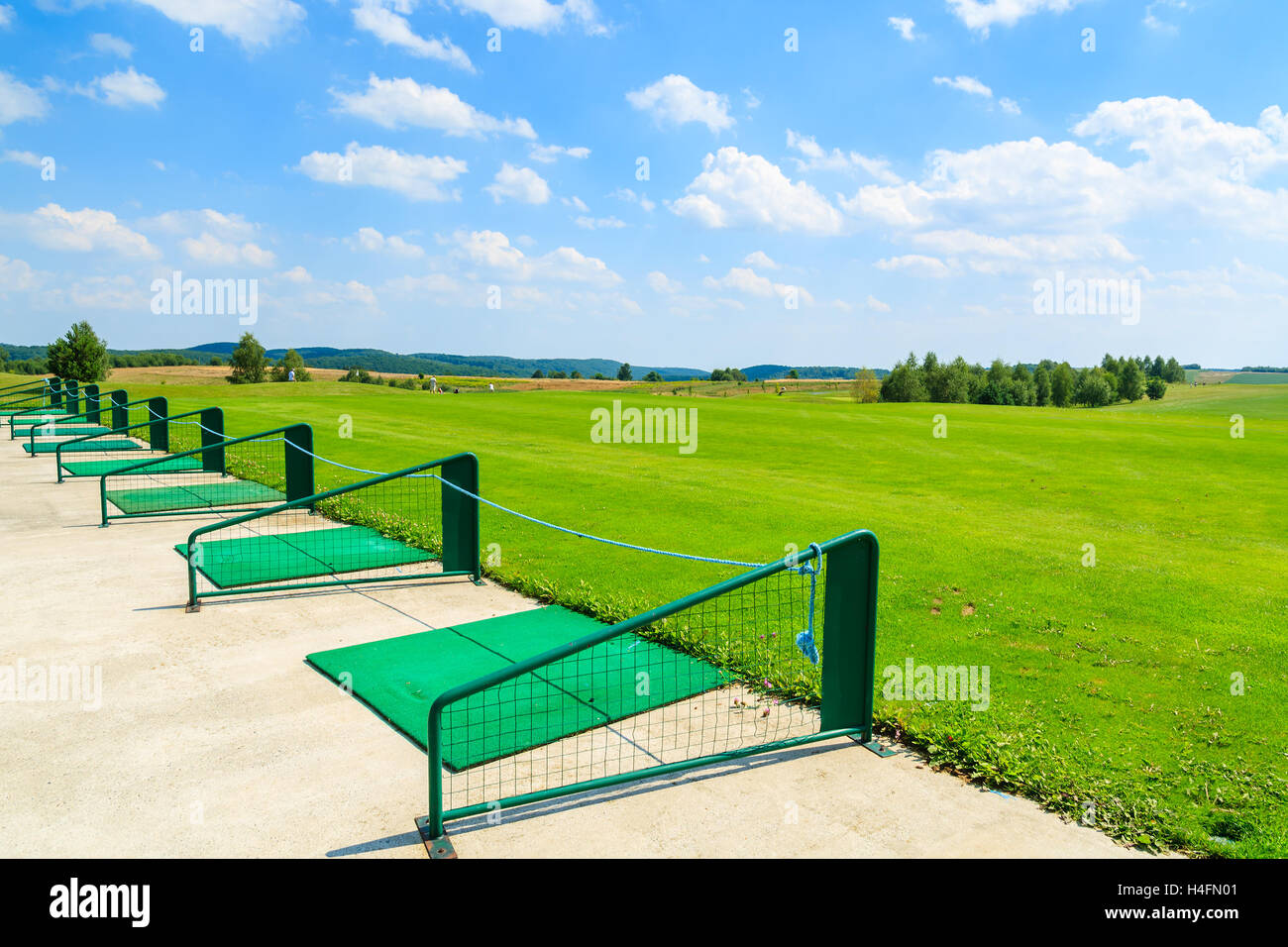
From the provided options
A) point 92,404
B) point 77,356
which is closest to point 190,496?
point 92,404

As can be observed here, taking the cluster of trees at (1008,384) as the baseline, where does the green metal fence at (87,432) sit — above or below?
below

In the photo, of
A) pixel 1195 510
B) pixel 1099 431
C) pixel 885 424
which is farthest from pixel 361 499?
pixel 1099 431

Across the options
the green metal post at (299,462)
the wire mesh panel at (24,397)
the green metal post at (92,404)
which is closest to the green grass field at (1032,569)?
the green metal post at (299,462)

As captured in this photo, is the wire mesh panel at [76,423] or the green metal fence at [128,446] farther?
the wire mesh panel at [76,423]

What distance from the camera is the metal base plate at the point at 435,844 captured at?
4.37 m

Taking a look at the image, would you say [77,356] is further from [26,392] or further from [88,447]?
[88,447]

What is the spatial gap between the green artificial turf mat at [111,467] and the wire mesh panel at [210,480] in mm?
32

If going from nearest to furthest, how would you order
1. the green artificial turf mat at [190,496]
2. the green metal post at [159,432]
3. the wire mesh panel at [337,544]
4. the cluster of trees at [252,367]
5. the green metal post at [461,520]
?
the wire mesh panel at [337,544] → the green metal post at [461,520] → the green artificial turf mat at [190,496] → the green metal post at [159,432] → the cluster of trees at [252,367]

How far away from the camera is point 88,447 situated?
78.8 feet

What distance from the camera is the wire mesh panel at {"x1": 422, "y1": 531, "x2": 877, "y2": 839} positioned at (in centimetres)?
499

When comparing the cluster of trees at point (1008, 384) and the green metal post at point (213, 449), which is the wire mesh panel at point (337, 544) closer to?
the green metal post at point (213, 449)

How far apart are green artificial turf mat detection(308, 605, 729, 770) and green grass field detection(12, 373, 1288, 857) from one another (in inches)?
43.5
